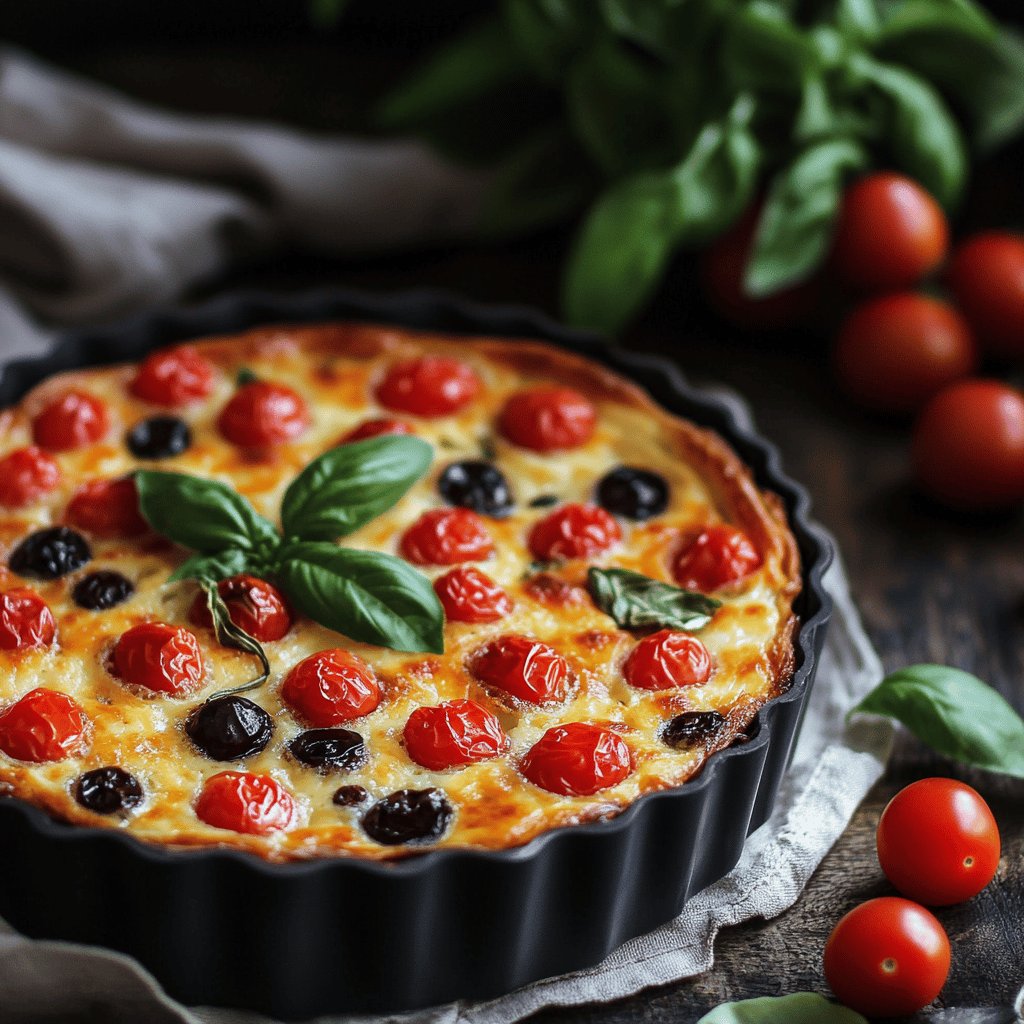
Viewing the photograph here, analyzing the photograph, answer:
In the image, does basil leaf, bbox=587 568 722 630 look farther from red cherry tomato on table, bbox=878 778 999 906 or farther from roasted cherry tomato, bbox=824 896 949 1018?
roasted cherry tomato, bbox=824 896 949 1018

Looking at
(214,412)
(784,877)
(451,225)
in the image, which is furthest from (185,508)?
(451,225)

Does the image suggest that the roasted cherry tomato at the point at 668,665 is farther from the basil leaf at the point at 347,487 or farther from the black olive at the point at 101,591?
the black olive at the point at 101,591

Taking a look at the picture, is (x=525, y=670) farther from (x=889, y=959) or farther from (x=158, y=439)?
(x=158, y=439)

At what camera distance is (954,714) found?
128 inches

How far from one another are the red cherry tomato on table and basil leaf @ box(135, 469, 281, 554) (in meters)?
1.44

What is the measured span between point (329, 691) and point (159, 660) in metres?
0.35

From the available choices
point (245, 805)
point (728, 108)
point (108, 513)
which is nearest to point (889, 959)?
point (245, 805)

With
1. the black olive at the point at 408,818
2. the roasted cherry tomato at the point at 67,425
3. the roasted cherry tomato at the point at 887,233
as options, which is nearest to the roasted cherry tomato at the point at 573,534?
the black olive at the point at 408,818

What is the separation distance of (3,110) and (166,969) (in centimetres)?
329

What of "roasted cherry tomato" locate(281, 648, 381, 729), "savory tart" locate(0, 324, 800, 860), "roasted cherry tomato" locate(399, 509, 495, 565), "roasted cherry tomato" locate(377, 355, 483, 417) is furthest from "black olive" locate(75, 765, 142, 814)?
"roasted cherry tomato" locate(377, 355, 483, 417)

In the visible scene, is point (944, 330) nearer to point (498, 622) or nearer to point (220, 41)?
point (498, 622)

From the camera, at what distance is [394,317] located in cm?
414

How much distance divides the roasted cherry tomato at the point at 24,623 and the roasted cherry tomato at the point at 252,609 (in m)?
0.29

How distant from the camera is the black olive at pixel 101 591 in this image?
3193 millimetres
